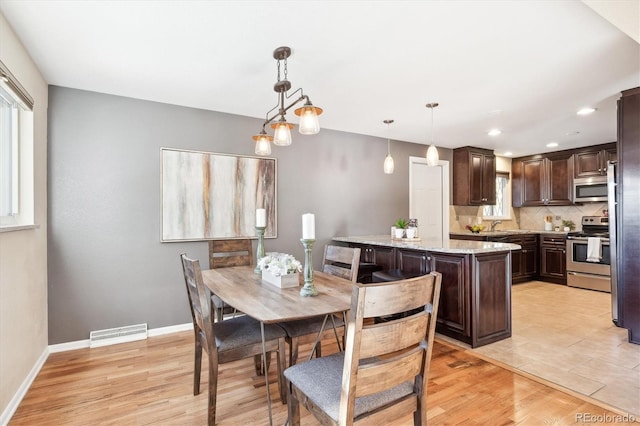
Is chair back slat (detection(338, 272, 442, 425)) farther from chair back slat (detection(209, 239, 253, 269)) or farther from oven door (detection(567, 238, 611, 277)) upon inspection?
oven door (detection(567, 238, 611, 277))

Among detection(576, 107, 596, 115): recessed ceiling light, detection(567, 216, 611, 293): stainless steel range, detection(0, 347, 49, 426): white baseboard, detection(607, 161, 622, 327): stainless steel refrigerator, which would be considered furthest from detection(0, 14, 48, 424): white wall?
detection(567, 216, 611, 293): stainless steel range

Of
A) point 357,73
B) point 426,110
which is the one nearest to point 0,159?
point 357,73

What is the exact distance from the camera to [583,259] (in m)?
5.17

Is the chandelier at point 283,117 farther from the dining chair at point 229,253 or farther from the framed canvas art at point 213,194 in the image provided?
the framed canvas art at point 213,194

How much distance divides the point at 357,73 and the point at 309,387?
2325 mm

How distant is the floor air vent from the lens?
3.05m

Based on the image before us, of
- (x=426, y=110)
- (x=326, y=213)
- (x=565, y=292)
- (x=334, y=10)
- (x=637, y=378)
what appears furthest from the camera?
(x=565, y=292)

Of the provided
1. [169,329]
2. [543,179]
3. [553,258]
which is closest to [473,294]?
[169,329]

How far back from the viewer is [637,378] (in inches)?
93.7

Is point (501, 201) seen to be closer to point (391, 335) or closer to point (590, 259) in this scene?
point (590, 259)

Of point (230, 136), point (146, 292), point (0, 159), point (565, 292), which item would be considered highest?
point (230, 136)

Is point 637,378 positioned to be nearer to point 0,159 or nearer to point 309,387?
point 309,387

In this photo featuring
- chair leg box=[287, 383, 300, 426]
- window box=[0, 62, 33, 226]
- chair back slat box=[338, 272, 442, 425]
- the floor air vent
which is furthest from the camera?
the floor air vent

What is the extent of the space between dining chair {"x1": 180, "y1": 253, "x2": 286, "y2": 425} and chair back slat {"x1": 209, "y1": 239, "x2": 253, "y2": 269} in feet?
2.90
